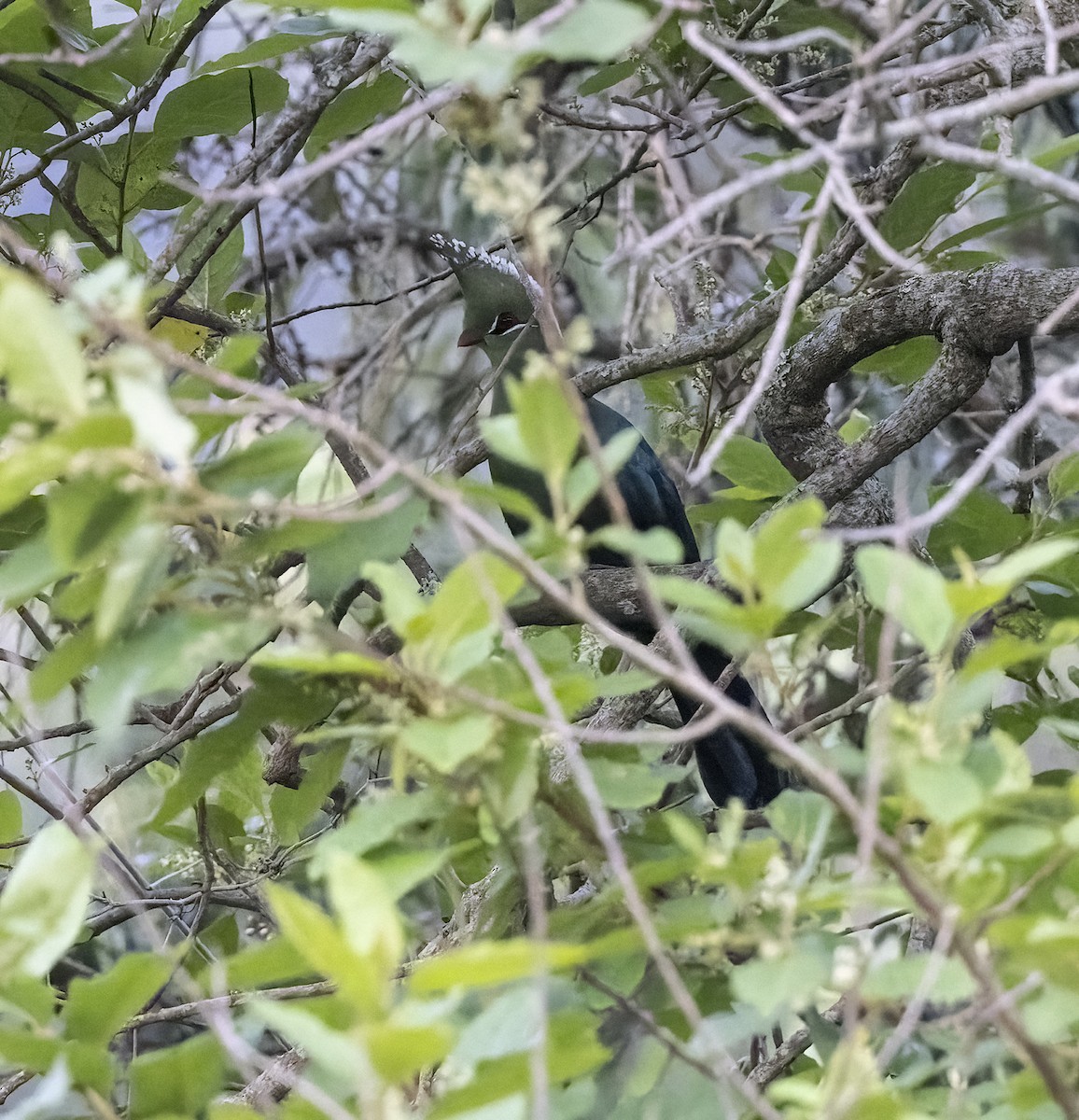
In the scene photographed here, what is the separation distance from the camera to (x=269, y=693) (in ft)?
2.39

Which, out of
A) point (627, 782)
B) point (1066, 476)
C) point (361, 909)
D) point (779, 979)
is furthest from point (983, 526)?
point (361, 909)

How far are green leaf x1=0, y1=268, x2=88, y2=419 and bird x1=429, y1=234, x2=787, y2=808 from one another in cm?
117

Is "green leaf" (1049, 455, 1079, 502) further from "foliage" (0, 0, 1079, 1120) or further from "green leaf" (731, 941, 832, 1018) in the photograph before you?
"green leaf" (731, 941, 832, 1018)

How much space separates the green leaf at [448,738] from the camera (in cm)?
51

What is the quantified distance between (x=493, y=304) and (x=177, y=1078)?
1596mm

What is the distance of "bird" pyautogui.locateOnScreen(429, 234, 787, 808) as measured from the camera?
5.31 ft

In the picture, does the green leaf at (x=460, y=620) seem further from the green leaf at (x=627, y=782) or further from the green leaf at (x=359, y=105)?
the green leaf at (x=359, y=105)

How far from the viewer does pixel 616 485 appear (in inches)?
76.7

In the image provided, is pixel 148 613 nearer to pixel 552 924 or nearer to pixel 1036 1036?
pixel 552 924

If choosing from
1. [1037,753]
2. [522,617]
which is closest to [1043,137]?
[1037,753]

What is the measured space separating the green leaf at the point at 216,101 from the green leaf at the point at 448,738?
108 cm

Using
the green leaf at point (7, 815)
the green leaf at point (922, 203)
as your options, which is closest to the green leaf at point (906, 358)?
the green leaf at point (922, 203)

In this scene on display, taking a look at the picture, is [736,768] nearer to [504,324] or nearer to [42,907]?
[504,324]

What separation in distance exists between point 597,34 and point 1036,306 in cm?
91
